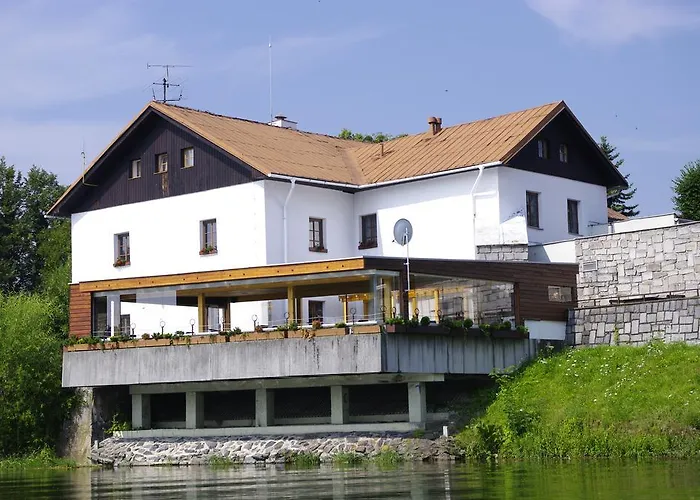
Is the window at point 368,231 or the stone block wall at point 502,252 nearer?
the stone block wall at point 502,252

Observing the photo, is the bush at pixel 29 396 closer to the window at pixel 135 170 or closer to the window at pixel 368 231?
the window at pixel 135 170

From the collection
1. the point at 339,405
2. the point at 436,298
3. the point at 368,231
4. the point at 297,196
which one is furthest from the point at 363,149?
the point at 339,405

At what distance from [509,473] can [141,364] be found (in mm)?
16050

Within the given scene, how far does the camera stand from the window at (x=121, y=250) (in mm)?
47531

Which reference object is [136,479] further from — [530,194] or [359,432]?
[530,194]

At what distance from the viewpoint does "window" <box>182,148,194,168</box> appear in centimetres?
4562

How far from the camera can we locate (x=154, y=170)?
46.8m

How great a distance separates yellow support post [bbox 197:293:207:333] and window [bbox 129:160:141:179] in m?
9.44

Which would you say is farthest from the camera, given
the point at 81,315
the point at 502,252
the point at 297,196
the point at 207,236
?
the point at 207,236

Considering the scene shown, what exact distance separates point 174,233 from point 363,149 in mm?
7993

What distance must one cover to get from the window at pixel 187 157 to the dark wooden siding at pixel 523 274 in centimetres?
1224

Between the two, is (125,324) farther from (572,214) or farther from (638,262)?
(572,214)

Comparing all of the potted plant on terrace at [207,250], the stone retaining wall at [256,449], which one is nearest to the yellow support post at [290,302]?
the stone retaining wall at [256,449]

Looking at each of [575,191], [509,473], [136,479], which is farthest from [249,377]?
[575,191]
